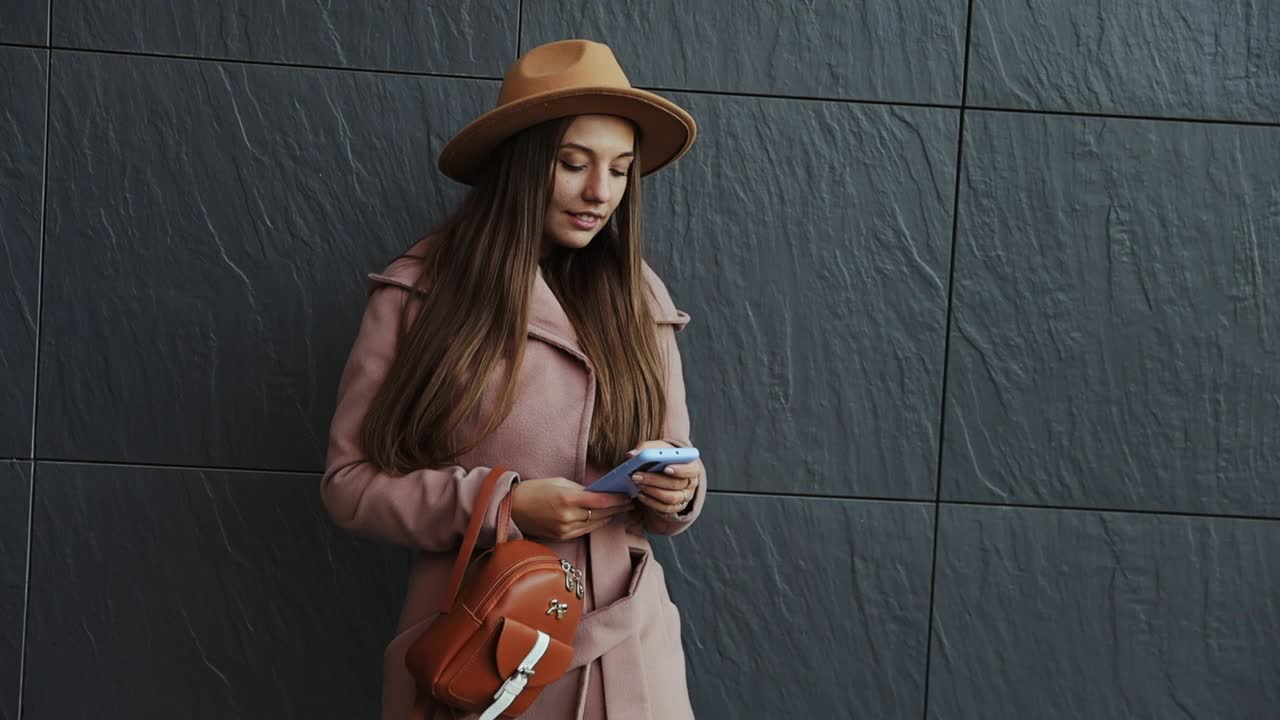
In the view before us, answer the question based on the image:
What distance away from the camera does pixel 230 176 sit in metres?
2.81

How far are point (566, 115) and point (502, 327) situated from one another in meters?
0.42

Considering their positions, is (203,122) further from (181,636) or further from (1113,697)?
(1113,697)

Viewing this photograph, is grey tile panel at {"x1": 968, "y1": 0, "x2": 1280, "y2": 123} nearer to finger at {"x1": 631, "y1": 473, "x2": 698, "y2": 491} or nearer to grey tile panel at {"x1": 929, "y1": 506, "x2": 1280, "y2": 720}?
grey tile panel at {"x1": 929, "y1": 506, "x2": 1280, "y2": 720}

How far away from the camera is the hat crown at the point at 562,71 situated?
208 cm

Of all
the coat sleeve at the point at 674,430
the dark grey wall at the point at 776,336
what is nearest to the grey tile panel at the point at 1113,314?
the dark grey wall at the point at 776,336

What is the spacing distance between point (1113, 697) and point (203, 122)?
280 centimetres

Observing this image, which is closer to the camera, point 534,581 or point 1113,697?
point 534,581

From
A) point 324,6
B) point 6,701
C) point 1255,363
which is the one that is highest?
point 324,6

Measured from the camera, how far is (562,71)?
2.09m

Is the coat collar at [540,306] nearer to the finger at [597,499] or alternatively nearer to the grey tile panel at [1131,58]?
the finger at [597,499]

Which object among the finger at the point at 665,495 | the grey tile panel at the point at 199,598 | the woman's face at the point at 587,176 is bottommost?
the grey tile panel at the point at 199,598

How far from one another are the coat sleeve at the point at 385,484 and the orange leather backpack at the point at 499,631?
7 cm

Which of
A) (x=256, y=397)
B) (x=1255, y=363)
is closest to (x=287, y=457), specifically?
(x=256, y=397)

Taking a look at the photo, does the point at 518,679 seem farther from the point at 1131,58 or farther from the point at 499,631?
the point at 1131,58
